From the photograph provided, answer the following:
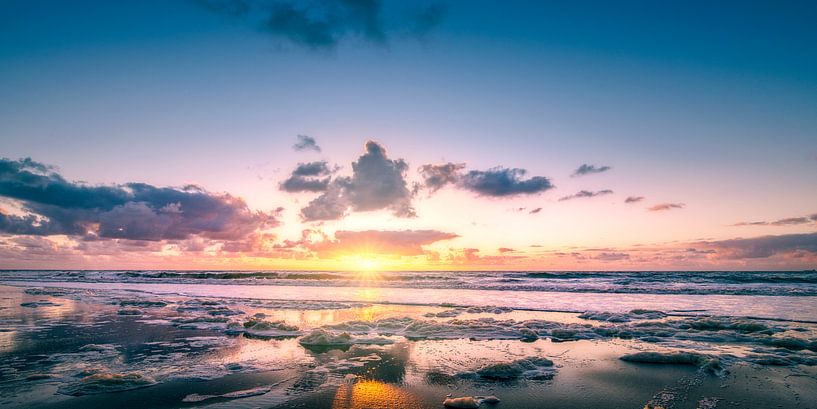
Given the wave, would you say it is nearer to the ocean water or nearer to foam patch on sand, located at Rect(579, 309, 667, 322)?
the ocean water

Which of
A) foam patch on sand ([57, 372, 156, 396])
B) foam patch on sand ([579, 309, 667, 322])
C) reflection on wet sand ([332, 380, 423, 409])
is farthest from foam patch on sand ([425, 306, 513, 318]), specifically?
foam patch on sand ([57, 372, 156, 396])

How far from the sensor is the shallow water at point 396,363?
6.76 metres

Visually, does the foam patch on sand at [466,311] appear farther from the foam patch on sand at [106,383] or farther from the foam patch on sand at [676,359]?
the foam patch on sand at [106,383]

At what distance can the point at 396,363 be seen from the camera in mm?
9141

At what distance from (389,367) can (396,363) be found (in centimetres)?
41

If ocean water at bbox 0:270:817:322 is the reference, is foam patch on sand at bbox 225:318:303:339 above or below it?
above

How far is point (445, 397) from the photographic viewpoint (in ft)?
22.1

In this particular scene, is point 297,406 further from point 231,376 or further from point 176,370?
point 176,370

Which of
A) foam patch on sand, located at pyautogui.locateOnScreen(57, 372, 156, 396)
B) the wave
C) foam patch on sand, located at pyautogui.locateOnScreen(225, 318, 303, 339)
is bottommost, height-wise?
the wave

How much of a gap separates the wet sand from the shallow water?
36 millimetres

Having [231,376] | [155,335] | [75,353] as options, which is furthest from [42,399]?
[155,335]

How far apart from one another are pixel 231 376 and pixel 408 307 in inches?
554

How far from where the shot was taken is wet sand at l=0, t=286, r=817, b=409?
22.0 feet

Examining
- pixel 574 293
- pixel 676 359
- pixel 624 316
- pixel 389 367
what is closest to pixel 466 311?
pixel 624 316
